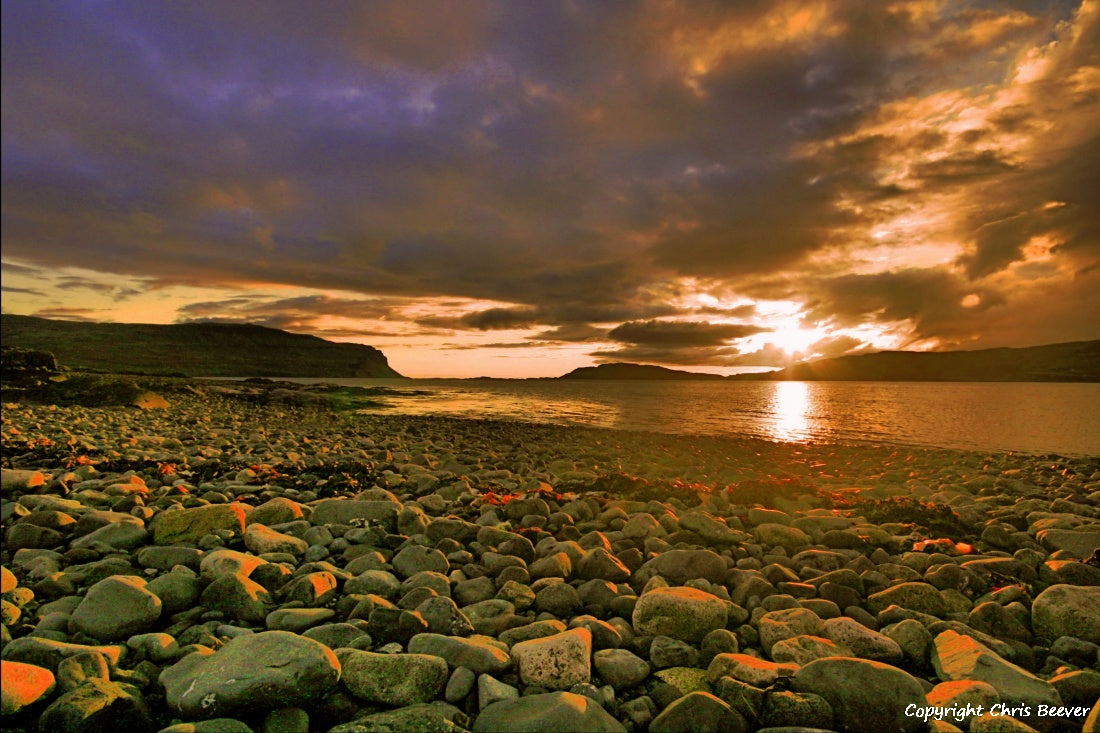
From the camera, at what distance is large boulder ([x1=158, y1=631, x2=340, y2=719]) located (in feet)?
8.77

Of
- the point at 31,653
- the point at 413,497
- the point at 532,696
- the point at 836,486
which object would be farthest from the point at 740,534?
the point at 836,486

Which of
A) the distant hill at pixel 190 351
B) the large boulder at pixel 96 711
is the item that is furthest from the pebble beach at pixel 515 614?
the distant hill at pixel 190 351

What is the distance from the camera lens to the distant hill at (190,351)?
346ft

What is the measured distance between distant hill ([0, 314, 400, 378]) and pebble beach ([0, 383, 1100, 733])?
312 feet

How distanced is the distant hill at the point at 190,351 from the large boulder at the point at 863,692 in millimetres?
99633

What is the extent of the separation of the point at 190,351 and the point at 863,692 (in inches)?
6312

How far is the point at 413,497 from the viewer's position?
8375 millimetres

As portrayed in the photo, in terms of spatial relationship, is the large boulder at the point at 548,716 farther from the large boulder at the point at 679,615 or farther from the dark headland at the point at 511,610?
the large boulder at the point at 679,615

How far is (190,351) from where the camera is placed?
13412 cm

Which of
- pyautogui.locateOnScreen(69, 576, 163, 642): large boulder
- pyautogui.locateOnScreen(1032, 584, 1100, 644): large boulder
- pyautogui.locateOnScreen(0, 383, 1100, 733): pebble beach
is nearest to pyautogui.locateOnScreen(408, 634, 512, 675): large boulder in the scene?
pyautogui.locateOnScreen(0, 383, 1100, 733): pebble beach

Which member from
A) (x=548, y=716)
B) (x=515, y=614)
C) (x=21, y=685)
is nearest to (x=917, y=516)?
(x=515, y=614)

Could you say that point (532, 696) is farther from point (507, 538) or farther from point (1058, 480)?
point (1058, 480)

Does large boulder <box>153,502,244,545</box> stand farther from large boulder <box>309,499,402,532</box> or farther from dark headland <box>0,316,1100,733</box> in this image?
large boulder <box>309,499,402,532</box>

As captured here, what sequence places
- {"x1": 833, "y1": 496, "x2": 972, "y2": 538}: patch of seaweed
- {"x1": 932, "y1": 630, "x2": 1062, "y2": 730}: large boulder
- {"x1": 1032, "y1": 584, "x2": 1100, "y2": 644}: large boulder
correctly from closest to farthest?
1. {"x1": 932, "y1": 630, "x2": 1062, "y2": 730}: large boulder
2. {"x1": 1032, "y1": 584, "x2": 1100, "y2": 644}: large boulder
3. {"x1": 833, "y1": 496, "x2": 972, "y2": 538}: patch of seaweed
